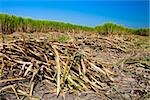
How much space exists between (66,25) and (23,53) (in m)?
4.43

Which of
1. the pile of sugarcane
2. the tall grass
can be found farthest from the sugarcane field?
the tall grass

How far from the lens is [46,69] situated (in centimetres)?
224

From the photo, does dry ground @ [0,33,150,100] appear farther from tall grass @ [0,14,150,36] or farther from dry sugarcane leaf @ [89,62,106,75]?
tall grass @ [0,14,150,36]

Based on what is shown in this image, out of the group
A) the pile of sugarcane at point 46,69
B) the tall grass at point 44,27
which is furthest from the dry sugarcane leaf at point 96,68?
the tall grass at point 44,27

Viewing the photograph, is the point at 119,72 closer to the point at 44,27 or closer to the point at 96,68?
the point at 96,68

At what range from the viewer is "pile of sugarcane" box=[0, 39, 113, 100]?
2.11 m

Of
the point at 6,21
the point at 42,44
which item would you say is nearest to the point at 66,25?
the point at 6,21

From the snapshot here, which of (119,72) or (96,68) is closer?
(96,68)

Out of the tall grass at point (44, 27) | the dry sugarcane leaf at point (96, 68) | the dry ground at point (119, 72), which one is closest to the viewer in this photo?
the dry ground at point (119, 72)

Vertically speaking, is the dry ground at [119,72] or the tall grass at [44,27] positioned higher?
the tall grass at [44,27]

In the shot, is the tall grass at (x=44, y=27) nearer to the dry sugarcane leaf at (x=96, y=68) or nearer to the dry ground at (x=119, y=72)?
the dry ground at (x=119, y=72)

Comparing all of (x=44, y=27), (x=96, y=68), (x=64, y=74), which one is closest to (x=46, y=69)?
(x=64, y=74)

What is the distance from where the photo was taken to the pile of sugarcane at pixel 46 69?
2109 millimetres

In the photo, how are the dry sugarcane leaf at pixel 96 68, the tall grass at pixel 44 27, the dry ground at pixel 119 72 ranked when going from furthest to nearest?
the tall grass at pixel 44 27 → the dry sugarcane leaf at pixel 96 68 → the dry ground at pixel 119 72
